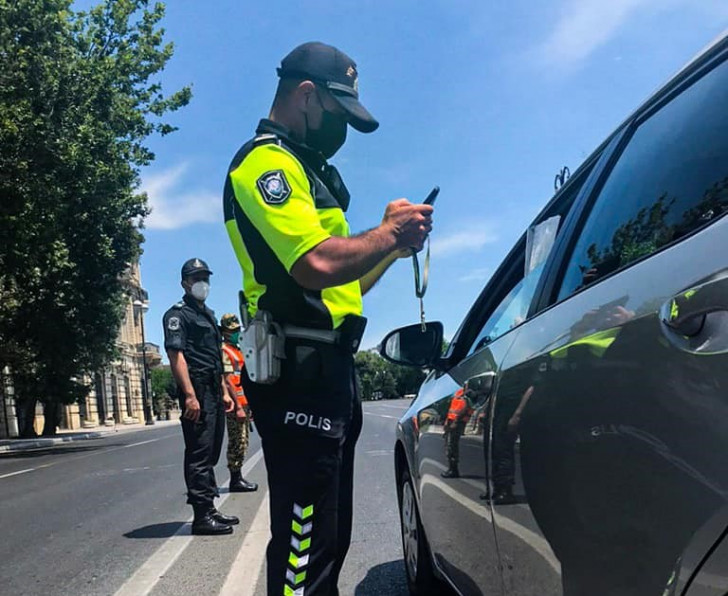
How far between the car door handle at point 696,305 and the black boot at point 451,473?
129 cm

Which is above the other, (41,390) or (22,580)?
(41,390)

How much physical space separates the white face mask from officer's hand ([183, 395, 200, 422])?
77cm

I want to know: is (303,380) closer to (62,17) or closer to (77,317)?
(62,17)

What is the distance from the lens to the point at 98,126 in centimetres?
1998

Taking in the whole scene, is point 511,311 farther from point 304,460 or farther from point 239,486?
point 239,486

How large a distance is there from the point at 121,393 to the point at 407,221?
64055mm

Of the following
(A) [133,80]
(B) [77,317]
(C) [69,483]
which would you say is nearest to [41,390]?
(B) [77,317]

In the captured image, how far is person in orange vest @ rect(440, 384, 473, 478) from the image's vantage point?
7.71 feet

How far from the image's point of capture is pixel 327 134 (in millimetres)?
2170

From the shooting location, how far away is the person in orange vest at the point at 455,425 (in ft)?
7.71

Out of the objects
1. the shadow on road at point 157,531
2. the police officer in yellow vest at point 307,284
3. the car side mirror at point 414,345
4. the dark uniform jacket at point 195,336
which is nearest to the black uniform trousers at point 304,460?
the police officer in yellow vest at point 307,284

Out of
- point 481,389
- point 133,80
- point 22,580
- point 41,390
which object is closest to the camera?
point 481,389

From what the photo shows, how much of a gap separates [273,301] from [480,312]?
4.03 feet

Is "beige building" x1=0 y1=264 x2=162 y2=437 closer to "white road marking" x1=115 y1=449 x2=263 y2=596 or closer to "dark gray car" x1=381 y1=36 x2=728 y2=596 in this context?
"white road marking" x1=115 y1=449 x2=263 y2=596
